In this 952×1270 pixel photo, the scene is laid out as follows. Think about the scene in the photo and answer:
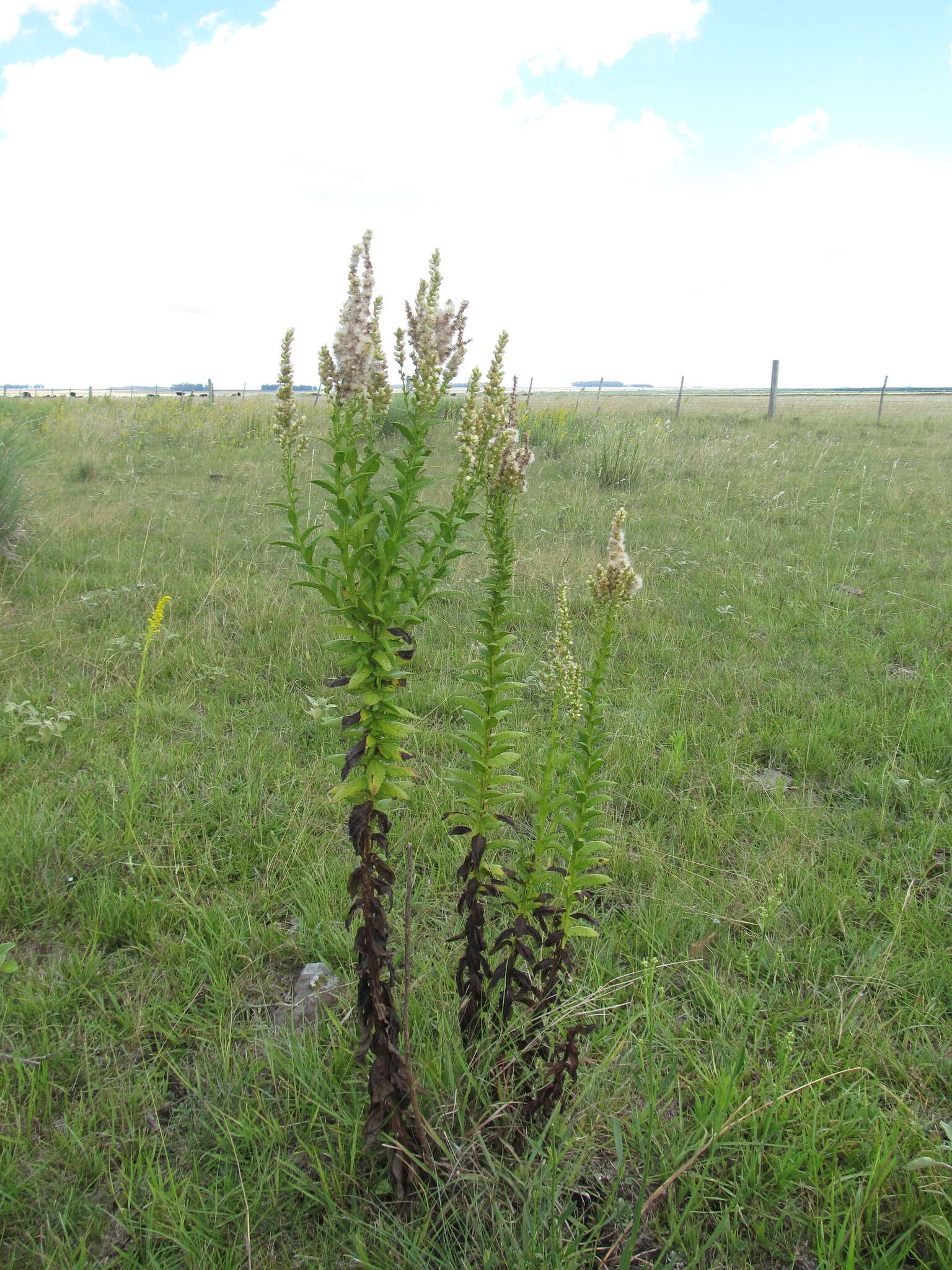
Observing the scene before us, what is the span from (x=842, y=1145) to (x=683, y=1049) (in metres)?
0.40

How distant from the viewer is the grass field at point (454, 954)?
5.01ft

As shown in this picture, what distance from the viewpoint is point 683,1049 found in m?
1.93

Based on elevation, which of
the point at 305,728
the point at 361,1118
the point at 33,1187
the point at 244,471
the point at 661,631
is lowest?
the point at 33,1187

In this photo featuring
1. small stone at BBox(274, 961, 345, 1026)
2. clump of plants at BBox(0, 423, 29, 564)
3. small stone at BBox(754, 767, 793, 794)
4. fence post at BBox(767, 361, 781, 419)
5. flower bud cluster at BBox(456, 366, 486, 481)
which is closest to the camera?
flower bud cluster at BBox(456, 366, 486, 481)

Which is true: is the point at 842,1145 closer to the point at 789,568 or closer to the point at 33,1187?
the point at 33,1187

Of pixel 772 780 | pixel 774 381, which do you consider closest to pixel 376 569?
pixel 772 780

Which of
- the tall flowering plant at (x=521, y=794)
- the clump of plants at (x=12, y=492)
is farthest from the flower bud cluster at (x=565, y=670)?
the clump of plants at (x=12, y=492)

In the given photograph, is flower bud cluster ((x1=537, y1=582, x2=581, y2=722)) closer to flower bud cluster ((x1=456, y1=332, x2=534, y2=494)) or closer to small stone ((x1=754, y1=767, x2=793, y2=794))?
flower bud cluster ((x1=456, y1=332, x2=534, y2=494))

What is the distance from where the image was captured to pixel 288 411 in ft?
5.29

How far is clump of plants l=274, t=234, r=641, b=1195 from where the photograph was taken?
1.42m

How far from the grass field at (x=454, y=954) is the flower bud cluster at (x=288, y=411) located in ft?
4.85

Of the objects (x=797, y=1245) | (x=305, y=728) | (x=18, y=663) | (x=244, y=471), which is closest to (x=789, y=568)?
(x=305, y=728)

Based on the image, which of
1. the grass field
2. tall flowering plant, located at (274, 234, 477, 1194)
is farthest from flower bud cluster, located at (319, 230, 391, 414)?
the grass field

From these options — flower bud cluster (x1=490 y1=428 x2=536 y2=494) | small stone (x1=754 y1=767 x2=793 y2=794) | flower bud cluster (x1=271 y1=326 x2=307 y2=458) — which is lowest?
small stone (x1=754 y1=767 x2=793 y2=794)
